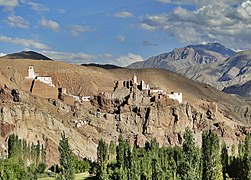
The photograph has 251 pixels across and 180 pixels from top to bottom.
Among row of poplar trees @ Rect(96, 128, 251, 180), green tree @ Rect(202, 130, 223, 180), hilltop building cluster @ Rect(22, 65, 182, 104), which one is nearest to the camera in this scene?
green tree @ Rect(202, 130, 223, 180)

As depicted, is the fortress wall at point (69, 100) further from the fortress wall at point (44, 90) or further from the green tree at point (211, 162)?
the green tree at point (211, 162)

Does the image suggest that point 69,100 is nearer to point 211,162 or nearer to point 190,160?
point 190,160

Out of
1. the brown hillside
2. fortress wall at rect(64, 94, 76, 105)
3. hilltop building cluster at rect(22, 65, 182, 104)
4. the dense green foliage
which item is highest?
hilltop building cluster at rect(22, 65, 182, 104)

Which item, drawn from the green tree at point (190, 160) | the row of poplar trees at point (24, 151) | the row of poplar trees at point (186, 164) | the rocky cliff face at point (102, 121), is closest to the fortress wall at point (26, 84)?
the rocky cliff face at point (102, 121)

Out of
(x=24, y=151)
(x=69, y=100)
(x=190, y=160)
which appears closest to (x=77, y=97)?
(x=69, y=100)

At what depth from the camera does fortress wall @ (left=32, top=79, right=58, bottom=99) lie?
15425 centimetres

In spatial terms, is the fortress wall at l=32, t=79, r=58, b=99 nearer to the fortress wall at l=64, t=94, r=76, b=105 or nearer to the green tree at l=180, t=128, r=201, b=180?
the fortress wall at l=64, t=94, r=76, b=105

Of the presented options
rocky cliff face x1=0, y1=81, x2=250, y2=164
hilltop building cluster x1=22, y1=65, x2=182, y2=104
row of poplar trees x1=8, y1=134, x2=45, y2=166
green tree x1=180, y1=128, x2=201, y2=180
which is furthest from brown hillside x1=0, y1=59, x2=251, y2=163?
green tree x1=180, y1=128, x2=201, y2=180

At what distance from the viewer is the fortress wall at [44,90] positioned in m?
154

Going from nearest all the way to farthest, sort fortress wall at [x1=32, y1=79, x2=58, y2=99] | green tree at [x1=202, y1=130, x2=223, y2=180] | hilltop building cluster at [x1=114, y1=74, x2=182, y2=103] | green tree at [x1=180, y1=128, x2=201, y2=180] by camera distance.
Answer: green tree at [x1=180, y1=128, x2=201, y2=180] → green tree at [x1=202, y1=130, x2=223, y2=180] → fortress wall at [x1=32, y1=79, x2=58, y2=99] → hilltop building cluster at [x1=114, y1=74, x2=182, y2=103]

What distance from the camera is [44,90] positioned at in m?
156

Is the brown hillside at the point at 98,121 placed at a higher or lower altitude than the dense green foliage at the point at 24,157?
higher

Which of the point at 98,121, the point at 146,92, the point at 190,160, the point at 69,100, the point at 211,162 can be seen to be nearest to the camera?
the point at 190,160

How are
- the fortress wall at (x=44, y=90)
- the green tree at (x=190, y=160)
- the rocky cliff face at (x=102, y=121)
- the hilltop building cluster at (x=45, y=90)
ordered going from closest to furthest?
the green tree at (x=190, y=160)
the rocky cliff face at (x=102, y=121)
the hilltop building cluster at (x=45, y=90)
the fortress wall at (x=44, y=90)
